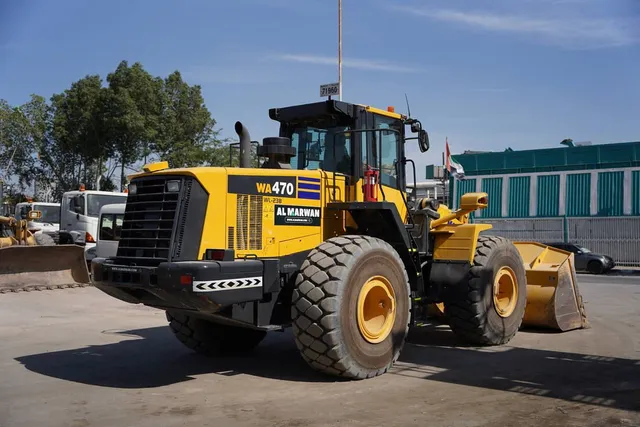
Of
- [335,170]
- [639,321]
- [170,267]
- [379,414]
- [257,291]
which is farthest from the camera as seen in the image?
[639,321]

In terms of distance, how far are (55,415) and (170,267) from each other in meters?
1.65

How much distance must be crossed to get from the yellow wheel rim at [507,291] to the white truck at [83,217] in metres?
14.3

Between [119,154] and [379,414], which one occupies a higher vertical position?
[119,154]

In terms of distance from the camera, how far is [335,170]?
329 inches

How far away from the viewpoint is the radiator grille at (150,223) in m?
6.83

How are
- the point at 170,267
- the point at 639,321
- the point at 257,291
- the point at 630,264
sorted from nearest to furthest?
the point at 170,267
the point at 257,291
the point at 639,321
the point at 630,264

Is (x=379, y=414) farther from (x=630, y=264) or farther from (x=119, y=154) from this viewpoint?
(x=119, y=154)

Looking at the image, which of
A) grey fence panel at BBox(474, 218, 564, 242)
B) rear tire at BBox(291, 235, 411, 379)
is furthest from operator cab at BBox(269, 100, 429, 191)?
grey fence panel at BBox(474, 218, 564, 242)

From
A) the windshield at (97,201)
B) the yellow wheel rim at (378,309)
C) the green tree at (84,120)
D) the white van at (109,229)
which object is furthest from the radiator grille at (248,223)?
the green tree at (84,120)

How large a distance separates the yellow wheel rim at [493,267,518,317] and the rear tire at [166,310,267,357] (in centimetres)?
363

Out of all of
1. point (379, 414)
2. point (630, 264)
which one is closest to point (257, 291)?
point (379, 414)

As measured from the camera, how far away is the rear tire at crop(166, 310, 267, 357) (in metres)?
8.48

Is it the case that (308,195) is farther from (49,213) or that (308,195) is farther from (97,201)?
(49,213)

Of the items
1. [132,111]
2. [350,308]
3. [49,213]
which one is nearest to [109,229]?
[49,213]
